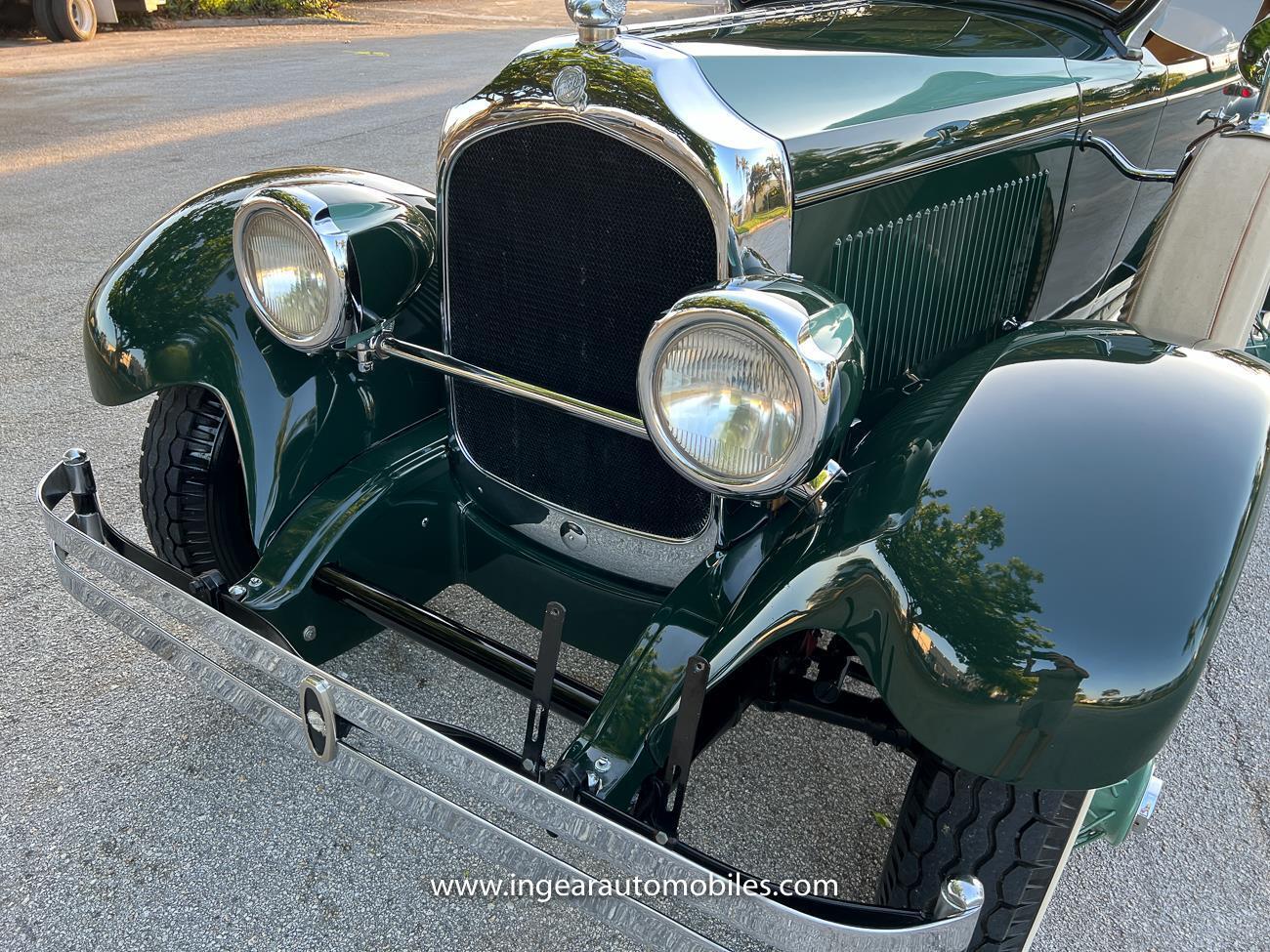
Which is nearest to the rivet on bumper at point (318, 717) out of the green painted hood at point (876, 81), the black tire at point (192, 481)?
the black tire at point (192, 481)

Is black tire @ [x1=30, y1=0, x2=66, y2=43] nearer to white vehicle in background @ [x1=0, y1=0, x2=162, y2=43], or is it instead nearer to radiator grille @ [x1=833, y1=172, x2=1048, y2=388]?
white vehicle in background @ [x1=0, y1=0, x2=162, y2=43]

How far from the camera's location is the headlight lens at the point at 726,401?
1378mm

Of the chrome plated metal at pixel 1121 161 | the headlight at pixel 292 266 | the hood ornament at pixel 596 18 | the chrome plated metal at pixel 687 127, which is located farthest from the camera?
the chrome plated metal at pixel 1121 161

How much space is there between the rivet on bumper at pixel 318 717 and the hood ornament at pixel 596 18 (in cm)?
114

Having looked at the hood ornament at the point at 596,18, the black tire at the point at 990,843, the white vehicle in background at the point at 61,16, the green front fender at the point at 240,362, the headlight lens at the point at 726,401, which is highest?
the hood ornament at the point at 596,18

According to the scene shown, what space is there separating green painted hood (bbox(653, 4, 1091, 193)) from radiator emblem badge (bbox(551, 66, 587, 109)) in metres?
0.21

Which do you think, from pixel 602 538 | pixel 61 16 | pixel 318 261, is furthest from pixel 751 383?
pixel 61 16

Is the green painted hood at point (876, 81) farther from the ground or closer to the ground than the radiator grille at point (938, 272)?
farther from the ground

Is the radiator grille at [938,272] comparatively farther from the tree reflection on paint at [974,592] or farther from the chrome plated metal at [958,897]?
the chrome plated metal at [958,897]

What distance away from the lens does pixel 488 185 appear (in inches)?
71.5

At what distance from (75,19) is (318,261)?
471 inches

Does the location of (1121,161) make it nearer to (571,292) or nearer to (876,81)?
(876,81)

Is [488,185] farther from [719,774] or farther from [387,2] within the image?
[387,2]

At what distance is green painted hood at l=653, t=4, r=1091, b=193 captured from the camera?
1698mm
